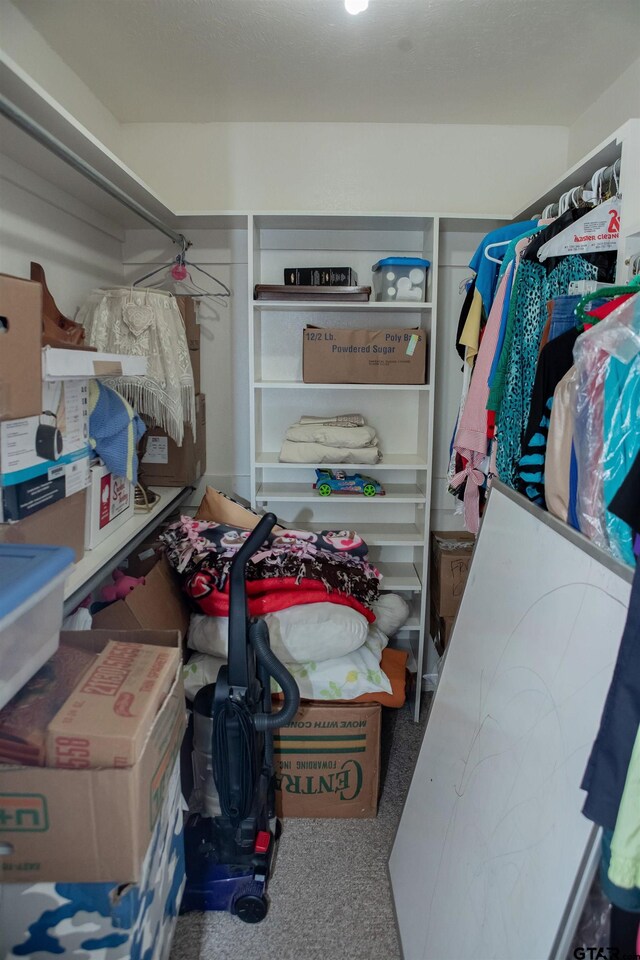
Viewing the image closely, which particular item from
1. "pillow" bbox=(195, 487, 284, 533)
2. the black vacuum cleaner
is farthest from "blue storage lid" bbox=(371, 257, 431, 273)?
the black vacuum cleaner

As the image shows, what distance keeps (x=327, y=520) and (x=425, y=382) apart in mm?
821

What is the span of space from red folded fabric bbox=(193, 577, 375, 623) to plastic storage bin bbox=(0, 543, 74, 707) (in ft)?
2.63

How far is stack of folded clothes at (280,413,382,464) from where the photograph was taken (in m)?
2.37

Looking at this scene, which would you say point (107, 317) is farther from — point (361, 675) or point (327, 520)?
point (361, 675)

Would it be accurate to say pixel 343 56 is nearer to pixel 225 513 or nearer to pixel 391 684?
pixel 225 513

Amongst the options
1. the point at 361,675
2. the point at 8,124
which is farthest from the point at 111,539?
the point at 8,124

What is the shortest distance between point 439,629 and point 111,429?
1.61 metres

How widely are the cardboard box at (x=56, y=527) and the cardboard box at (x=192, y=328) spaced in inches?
40.2

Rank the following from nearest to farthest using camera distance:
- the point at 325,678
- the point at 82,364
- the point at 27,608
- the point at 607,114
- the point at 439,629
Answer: the point at 27,608 → the point at 82,364 → the point at 325,678 → the point at 607,114 → the point at 439,629

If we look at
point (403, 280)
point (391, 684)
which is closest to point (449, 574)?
point (391, 684)

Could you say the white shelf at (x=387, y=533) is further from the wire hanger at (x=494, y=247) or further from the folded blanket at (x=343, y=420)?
the wire hanger at (x=494, y=247)

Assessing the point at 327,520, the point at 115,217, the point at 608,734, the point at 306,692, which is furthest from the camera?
the point at 327,520

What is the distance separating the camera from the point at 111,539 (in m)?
1.72

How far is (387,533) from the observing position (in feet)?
8.45
